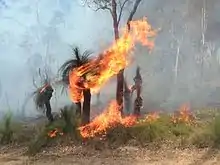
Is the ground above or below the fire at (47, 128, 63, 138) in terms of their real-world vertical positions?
below

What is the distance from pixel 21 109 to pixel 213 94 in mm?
11781

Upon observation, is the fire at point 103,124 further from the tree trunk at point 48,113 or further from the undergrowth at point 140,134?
the tree trunk at point 48,113

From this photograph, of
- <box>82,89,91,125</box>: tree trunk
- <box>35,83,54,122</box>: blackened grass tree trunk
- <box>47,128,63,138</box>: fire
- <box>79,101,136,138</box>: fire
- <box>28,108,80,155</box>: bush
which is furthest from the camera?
<box>35,83,54,122</box>: blackened grass tree trunk

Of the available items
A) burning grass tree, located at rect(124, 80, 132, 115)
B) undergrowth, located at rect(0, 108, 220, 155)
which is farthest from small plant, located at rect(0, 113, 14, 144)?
burning grass tree, located at rect(124, 80, 132, 115)

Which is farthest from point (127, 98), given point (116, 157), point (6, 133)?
point (116, 157)

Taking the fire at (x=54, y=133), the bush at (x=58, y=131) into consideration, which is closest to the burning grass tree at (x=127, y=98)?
the bush at (x=58, y=131)

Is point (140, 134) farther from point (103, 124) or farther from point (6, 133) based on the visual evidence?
point (6, 133)

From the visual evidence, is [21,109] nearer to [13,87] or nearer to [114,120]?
[13,87]

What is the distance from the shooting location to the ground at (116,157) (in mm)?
12750

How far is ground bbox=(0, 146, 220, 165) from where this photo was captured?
41.8ft

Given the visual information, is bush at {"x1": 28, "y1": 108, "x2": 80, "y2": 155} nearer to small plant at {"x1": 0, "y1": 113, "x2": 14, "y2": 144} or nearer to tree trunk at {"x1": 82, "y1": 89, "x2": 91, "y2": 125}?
tree trunk at {"x1": 82, "y1": 89, "x2": 91, "y2": 125}

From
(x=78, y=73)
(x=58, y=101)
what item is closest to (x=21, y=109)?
(x=58, y=101)

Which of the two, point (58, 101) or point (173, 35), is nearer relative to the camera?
point (58, 101)

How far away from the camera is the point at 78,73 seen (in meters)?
15.4
